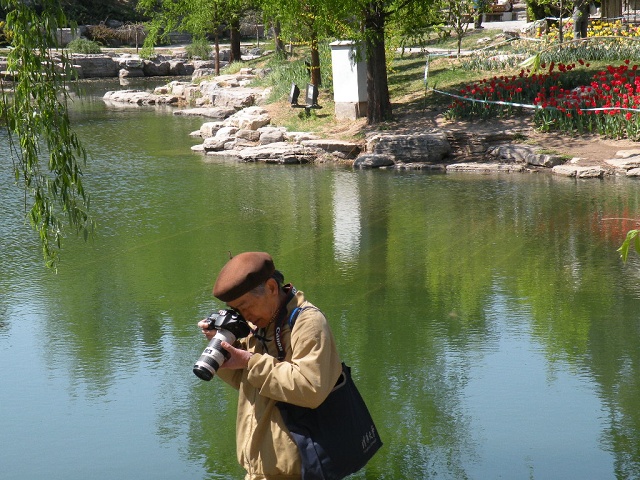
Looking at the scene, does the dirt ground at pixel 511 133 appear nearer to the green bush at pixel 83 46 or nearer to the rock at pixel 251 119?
the rock at pixel 251 119

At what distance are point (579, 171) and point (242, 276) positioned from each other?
10903 mm

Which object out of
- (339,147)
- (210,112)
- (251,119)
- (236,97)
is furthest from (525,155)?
(210,112)

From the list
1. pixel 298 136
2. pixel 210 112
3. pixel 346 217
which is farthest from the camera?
pixel 210 112

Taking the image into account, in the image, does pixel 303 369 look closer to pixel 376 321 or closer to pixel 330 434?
pixel 330 434

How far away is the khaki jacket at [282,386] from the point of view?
306 cm

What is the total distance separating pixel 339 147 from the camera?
1588cm

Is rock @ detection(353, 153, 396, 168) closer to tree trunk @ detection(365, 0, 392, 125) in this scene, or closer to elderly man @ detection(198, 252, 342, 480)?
tree trunk @ detection(365, 0, 392, 125)

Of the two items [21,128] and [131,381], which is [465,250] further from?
[21,128]

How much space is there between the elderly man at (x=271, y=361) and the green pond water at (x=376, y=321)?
190cm

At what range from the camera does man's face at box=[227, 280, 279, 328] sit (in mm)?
3186

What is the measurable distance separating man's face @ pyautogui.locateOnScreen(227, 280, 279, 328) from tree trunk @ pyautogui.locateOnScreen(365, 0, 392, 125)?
46.2ft

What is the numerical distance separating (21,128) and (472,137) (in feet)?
35.8

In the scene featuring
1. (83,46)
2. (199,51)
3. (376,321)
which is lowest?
(376,321)

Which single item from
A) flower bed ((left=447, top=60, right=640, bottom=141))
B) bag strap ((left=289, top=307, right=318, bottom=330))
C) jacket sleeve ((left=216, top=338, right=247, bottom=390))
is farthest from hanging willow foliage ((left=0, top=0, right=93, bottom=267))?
flower bed ((left=447, top=60, right=640, bottom=141))
